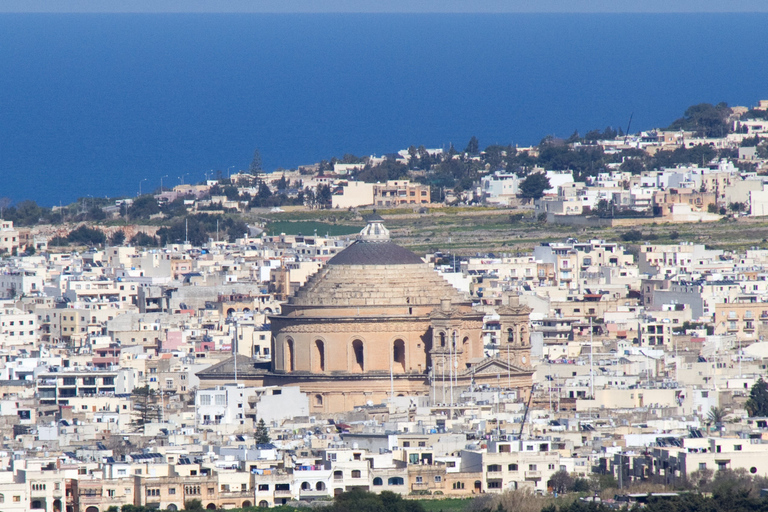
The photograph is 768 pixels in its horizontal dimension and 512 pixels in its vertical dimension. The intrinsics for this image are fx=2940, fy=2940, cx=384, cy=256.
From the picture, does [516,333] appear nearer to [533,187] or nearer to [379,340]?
[379,340]

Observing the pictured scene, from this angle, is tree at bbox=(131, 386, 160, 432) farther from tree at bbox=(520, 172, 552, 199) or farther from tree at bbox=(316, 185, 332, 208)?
tree at bbox=(520, 172, 552, 199)

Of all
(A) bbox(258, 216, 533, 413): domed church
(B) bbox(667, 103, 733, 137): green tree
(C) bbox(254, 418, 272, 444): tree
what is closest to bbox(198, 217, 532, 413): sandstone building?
(A) bbox(258, 216, 533, 413): domed church

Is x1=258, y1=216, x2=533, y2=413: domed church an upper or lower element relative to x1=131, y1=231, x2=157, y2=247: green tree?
lower

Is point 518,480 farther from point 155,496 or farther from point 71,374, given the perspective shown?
point 71,374

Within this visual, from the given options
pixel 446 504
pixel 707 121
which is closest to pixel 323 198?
pixel 707 121

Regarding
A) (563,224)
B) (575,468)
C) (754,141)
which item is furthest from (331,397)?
(754,141)

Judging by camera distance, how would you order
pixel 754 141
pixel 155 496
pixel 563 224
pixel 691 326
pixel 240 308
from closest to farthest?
pixel 155 496, pixel 691 326, pixel 240 308, pixel 563 224, pixel 754 141

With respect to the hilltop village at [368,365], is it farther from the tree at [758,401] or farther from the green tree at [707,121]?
the green tree at [707,121]
